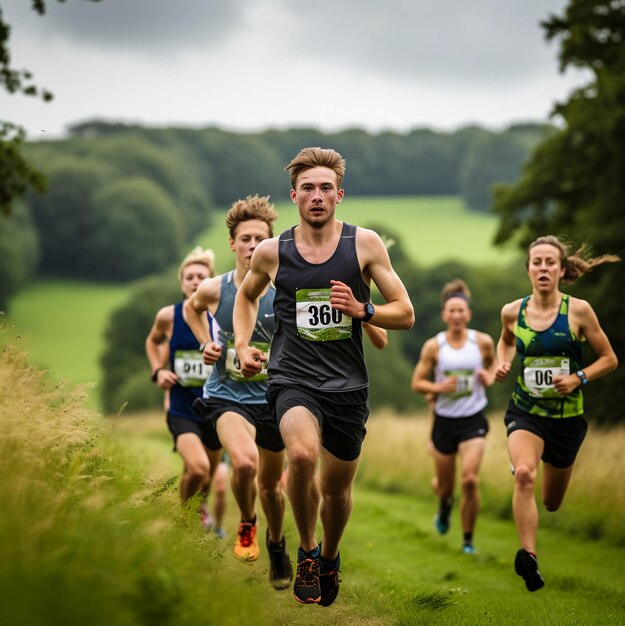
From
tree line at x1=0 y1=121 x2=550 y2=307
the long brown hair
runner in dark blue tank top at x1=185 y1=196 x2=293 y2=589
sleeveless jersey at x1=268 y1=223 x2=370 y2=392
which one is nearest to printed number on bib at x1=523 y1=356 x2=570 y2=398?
the long brown hair

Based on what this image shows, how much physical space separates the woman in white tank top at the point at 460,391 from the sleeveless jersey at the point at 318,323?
16.6 feet

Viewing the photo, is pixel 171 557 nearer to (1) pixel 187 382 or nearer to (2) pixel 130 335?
(1) pixel 187 382

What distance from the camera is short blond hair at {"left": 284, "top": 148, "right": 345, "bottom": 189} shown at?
6738 mm

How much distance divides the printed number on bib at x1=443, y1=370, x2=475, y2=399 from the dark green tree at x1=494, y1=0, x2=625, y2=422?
38.7 ft

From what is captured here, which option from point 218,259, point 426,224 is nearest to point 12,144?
point 218,259

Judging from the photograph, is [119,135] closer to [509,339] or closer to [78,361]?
[78,361]

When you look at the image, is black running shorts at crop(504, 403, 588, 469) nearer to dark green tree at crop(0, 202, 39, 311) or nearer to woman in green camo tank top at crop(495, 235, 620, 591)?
woman in green camo tank top at crop(495, 235, 620, 591)

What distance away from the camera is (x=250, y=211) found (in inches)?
325

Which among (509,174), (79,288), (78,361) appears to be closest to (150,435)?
(78,361)

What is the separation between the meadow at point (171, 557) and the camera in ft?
13.4

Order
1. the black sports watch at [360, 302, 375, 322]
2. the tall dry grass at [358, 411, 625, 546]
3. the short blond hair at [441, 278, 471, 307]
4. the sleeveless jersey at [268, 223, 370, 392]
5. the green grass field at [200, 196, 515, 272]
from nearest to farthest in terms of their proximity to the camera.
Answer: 1. the black sports watch at [360, 302, 375, 322]
2. the sleeveless jersey at [268, 223, 370, 392]
3. the short blond hair at [441, 278, 471, 307]
4. the tall dry grass at [358, 411, 625, 546]
5. the green grass field at [200, 196, 515, 272]

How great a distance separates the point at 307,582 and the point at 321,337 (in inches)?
57.6

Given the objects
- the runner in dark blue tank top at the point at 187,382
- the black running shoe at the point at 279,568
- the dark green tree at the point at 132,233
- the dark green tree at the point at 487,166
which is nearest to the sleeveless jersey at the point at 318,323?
the black running shoe at the point at 279,568

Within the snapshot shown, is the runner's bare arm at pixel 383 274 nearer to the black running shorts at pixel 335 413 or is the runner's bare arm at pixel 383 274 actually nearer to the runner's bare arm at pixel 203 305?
the black running shorts at pixel 335 413
